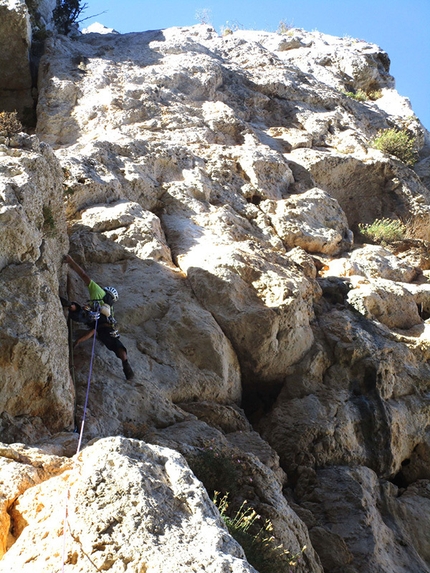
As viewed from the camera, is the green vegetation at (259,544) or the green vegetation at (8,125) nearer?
the green vegetation at (259,544)

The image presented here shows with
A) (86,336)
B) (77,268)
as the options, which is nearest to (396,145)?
(77,268)

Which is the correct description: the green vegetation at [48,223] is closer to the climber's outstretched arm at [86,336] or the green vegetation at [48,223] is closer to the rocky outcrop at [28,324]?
the rocky outcrop at [28,324]

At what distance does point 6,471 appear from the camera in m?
4.41

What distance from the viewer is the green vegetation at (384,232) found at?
13672 mm

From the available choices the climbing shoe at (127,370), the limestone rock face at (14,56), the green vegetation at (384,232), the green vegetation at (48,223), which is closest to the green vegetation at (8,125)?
the green vegetation at (48,223)

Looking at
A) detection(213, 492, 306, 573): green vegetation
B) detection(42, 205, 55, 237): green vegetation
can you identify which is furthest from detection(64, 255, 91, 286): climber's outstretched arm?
detection(213, 492, 306, 573): green vegetation

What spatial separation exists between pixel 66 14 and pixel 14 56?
4619 mm

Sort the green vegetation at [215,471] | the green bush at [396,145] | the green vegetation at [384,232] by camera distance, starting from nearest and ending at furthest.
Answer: the green vegetation at [215,471] < the green vegetation at [384,232] < the green bush at [396,145]

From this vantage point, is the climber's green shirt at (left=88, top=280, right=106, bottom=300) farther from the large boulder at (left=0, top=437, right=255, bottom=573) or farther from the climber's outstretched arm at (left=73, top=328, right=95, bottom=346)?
the large boulder at (left=0, top=437, right=255, bottom=573)

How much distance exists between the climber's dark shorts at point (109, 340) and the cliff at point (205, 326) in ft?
0.54

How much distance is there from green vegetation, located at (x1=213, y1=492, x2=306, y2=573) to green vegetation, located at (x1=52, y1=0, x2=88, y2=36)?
56.2ft

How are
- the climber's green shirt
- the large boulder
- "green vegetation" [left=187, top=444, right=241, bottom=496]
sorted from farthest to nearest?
the climber's green shirt < "green vegetation" [left=187, top=444, right=241, bottom=496] < the large boulder

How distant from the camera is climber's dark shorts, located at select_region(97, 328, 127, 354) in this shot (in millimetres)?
7707

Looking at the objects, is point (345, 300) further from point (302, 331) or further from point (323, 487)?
point (323, 487)
